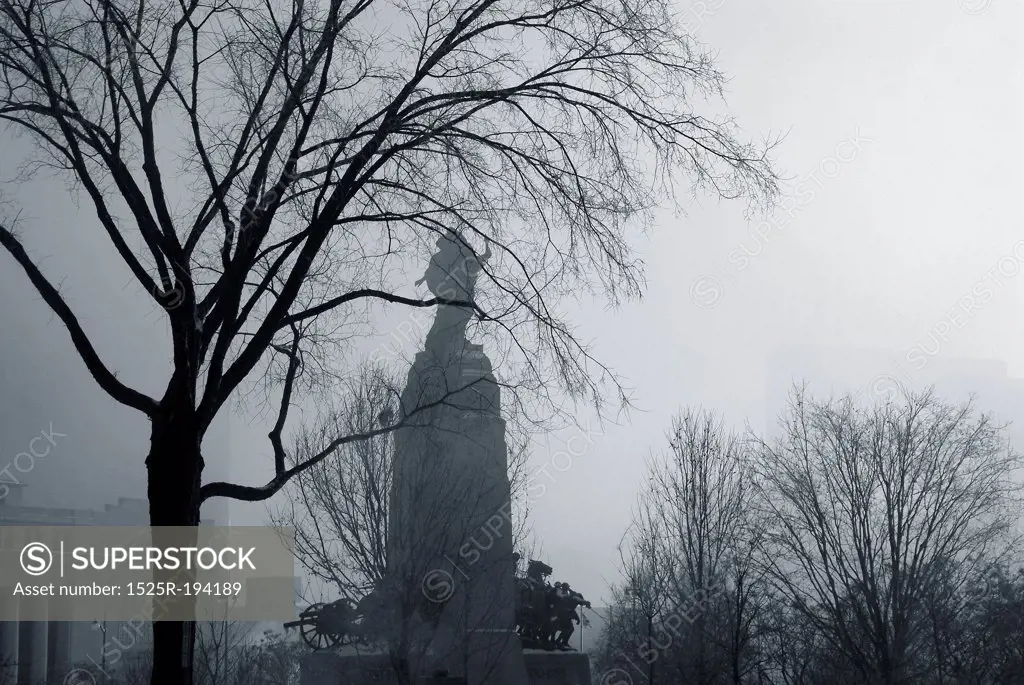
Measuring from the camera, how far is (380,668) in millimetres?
15281

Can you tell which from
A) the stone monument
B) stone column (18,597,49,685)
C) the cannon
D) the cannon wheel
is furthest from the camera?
stone column (18,597,49,685)

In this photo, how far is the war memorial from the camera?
14.8 meters

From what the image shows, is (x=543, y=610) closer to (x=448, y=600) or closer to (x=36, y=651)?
(x=448, y=600)

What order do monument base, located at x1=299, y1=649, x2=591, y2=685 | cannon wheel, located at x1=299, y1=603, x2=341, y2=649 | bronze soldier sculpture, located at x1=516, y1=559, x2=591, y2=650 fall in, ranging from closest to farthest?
1. monument base, located at x1=299, y1=649, x2=591, y2=685
2. cannon wheel, located at x1=299, y1=603, x2=341, y2=649
3. bronze soldier sculpture, located at x1=516, y1=559, x2=591, y2=650

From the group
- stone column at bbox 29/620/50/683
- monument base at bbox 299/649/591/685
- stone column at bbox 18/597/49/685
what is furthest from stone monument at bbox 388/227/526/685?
stone column at bbox 29/620/50/683

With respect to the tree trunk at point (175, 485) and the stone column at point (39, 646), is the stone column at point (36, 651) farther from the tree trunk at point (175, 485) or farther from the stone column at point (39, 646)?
the tree trunk at point (175, 485)

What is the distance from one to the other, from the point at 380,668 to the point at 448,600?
148 cm

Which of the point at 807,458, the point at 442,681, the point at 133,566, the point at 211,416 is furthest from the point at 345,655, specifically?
the point at 807,458

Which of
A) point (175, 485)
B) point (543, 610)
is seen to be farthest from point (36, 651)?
point (175, 485)

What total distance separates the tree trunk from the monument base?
9.78m

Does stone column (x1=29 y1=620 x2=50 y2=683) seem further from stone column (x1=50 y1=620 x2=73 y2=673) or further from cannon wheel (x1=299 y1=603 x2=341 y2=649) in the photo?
cannon wheel (x1=299 y1=603 x2=341 y2=649)

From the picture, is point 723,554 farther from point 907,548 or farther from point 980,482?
point 980,482

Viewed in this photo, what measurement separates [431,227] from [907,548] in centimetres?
2153

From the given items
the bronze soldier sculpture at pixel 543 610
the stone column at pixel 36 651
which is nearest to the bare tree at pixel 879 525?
the bronze soldier sculpture at pixel 543 610
